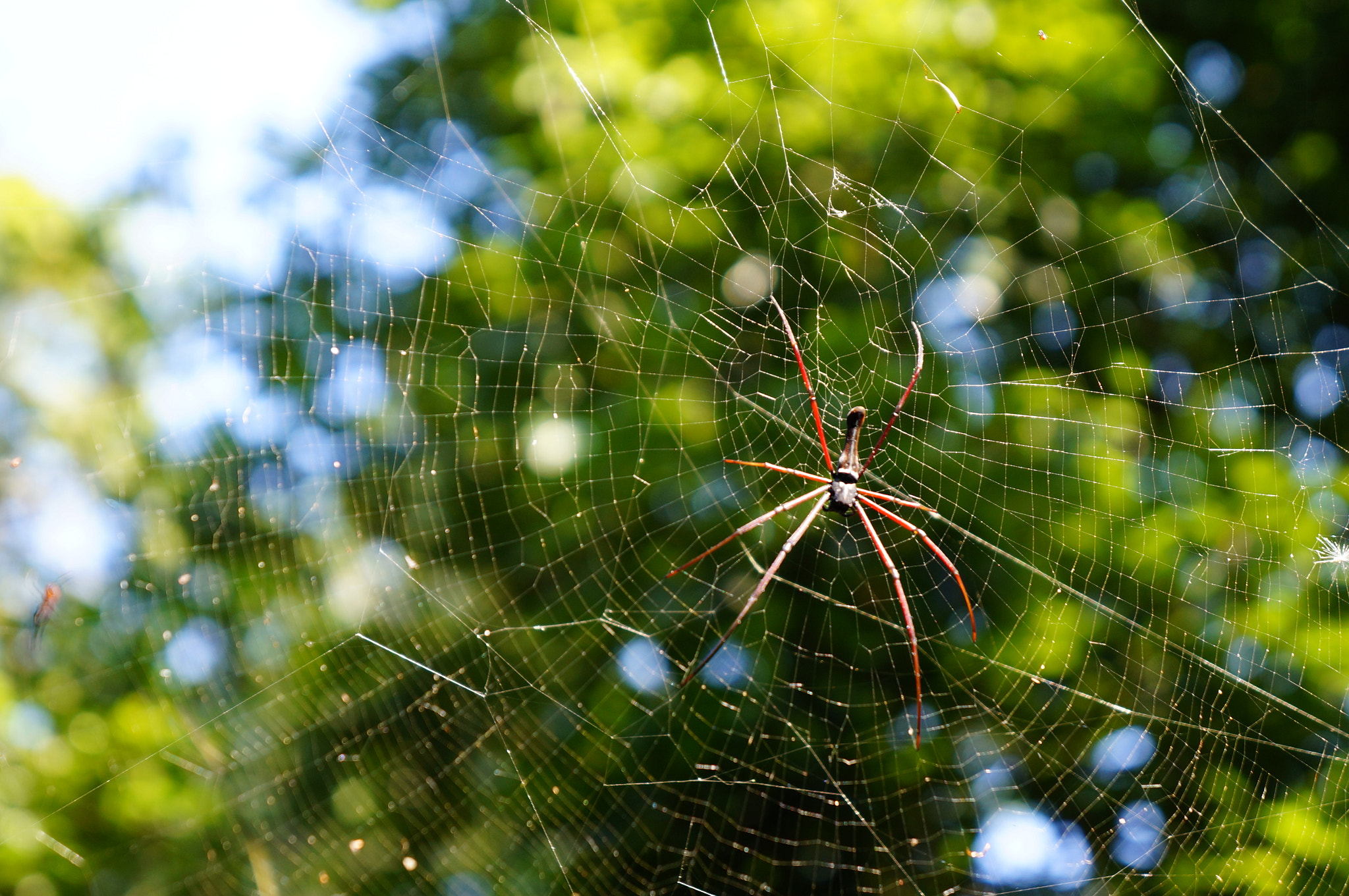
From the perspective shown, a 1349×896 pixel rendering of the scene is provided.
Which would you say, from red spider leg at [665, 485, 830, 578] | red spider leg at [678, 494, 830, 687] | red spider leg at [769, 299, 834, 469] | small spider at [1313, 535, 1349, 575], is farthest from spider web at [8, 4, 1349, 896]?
red spider leg at [678, 494, 830, 687]

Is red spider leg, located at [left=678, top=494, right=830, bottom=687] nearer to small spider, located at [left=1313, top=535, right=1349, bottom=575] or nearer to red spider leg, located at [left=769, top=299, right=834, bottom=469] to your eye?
red spider leg, located at [left=769, top=299, right=834, bottom=469]

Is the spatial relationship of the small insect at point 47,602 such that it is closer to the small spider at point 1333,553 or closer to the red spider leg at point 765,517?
the red spider leg at point 765,517

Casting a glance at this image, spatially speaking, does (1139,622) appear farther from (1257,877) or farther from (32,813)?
(32,813)

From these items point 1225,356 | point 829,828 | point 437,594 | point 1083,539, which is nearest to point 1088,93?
point 1225,356

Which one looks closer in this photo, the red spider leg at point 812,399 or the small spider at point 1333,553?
the red spider leg at point 812,399

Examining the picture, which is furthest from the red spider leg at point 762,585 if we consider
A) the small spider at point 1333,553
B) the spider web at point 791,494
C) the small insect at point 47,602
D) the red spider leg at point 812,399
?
the small insect at point 47,602

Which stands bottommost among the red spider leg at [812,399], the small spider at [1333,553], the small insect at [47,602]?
the small insect at [47,602]

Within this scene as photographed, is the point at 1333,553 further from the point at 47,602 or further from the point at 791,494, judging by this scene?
the point at 47,602

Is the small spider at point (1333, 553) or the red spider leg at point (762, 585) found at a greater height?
the small spider at point (1333, 553)
